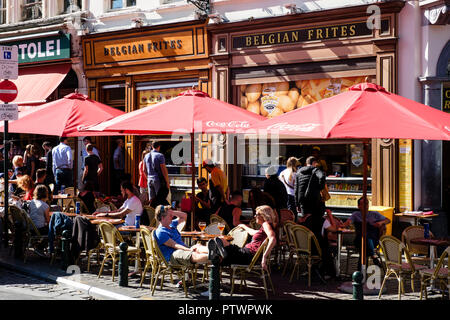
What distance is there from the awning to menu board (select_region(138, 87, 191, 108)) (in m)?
2.77

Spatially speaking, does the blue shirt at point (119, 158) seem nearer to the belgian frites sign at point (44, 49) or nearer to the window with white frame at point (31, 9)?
the belgian frites sign at point (44, 49)

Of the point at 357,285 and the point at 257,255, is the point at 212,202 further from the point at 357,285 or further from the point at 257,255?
the point at 357,285

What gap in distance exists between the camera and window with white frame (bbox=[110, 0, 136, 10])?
56.0ft

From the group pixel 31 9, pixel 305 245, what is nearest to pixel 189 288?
pixel 305 245

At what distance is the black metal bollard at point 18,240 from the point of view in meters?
10.7

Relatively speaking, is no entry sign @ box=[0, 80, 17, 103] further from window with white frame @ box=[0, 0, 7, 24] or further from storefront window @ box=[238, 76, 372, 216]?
window with white frame @ box=[0, 0, 7, 24]

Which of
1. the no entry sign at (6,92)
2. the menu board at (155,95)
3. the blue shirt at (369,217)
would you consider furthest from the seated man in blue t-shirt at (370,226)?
the menu board at (155,95)

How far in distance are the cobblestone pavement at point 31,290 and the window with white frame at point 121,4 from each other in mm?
9597

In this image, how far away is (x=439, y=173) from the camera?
12.2 meters

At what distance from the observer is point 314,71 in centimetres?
1374

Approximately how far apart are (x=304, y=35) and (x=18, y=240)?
7.45m

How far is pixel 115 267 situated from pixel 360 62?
6.82 m

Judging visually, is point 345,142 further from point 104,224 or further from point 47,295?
point 47,295

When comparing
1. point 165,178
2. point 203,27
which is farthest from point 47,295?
point 203,27
